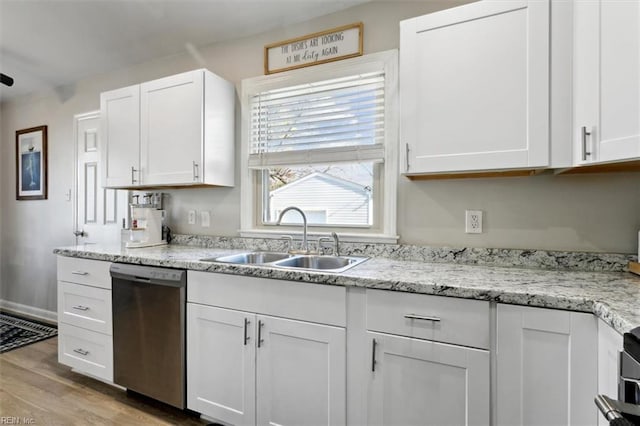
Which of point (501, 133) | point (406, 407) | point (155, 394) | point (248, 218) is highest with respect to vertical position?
point (501, 133)

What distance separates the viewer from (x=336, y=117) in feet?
7.11

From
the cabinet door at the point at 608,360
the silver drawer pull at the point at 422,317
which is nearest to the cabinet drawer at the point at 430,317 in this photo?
the silver drawer pull at the point at 422,317

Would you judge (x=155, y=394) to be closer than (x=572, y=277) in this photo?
No

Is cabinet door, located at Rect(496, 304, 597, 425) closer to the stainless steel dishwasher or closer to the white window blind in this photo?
the white window blind

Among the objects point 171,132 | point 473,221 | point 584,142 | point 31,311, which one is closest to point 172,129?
point 171,132

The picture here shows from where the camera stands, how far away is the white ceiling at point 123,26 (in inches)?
83.1

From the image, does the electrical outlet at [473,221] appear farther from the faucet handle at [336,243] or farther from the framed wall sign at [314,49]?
the framed wall sign at [314,49]

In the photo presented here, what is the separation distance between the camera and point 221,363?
5.70ft

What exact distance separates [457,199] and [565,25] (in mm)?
872

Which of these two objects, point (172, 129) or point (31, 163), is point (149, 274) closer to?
point (172, 129)

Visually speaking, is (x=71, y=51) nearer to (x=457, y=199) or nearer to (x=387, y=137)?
(x=387, y=137)

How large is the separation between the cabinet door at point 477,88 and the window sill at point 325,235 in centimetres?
50

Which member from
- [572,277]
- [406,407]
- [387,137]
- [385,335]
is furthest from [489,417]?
[387,137]

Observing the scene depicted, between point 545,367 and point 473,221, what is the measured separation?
2.69 feet
